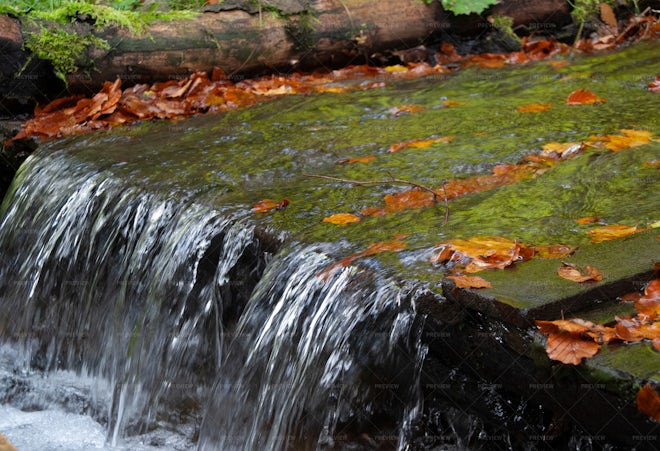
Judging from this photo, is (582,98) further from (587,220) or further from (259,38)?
(259,38)

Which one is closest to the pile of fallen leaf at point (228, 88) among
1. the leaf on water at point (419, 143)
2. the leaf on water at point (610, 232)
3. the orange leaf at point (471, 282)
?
the leaf on water at point (419, 143)

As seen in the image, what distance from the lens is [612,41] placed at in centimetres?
752

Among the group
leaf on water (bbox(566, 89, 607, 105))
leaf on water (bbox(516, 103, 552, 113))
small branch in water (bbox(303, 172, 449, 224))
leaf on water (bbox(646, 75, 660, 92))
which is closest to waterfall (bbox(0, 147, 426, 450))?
small branch in water (bbox(303, 172, 449, 224))

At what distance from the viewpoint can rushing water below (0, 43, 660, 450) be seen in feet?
9.84

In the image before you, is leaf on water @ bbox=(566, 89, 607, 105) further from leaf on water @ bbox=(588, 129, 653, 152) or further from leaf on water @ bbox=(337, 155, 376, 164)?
leaf on water @ bbox=(337, 155, 376, 164)

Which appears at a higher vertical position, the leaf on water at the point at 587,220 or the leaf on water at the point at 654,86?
the leaf on water at the point at 587,220

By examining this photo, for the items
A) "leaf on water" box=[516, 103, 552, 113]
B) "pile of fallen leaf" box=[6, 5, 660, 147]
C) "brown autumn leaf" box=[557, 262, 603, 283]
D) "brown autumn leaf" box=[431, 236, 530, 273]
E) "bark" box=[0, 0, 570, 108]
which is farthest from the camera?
"bark" box=[0, 0, 570, 108]

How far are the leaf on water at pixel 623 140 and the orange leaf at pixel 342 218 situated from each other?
1514 mm

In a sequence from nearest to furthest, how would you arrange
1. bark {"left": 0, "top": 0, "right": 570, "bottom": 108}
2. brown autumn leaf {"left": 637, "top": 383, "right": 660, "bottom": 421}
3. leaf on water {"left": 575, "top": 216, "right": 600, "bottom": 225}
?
1. brown autumn leaf {"left": 637, "top": 383, "right": 660, "bottom": 421}
2. leaf on water {"left": 575, "top": 216, "right": 600, "bottom": 225}
3. bark {"left": 0, "top": 0, "right": 570, "bottom": 108}

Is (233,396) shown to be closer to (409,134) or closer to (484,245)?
(484,245)

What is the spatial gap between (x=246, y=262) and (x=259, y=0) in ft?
13.2

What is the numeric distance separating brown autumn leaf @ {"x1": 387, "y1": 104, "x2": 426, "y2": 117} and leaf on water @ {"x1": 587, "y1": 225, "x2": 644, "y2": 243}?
2.61 m

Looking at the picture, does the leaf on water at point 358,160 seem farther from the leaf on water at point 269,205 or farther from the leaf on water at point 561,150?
the leaf on water at point 561,150

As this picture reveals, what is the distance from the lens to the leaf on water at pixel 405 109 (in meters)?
→ 5.64
